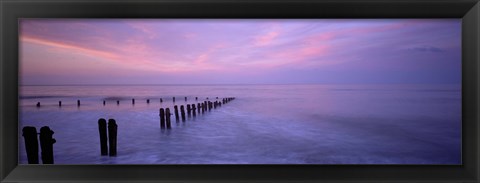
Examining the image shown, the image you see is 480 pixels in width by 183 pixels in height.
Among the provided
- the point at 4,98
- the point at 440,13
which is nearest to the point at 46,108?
the point at 4,98

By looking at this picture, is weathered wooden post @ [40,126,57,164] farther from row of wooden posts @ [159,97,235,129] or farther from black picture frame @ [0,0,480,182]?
row of wooden posts @ [159,97,235,129]

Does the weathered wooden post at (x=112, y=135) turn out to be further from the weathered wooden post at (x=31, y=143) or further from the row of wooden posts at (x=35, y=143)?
the weathered wooden post at (x=31, y=143)

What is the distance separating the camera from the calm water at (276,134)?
2.86 meters

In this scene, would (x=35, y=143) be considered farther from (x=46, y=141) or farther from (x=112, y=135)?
(x=112, y=135)

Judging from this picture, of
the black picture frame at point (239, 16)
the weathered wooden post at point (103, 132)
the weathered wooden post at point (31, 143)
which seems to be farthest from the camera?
the weathered wooden post at point (103, 132)

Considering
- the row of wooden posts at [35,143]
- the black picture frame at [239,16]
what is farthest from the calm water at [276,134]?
the row of wooden posts at [35,143]

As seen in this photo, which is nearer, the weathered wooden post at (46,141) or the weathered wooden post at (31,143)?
the weathered wooden post at (31,143)

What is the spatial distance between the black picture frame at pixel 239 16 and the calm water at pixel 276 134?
7 cm

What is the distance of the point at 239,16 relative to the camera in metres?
1.36

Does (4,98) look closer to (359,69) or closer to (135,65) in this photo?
(135,65)

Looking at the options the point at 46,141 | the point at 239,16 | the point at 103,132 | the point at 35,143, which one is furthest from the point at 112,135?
the point at 239,16

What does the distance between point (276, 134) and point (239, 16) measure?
3.12 m

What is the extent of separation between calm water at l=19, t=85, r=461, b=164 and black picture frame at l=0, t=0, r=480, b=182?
7 centimetres

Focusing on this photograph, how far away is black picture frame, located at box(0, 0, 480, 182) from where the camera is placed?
135 centimetres
